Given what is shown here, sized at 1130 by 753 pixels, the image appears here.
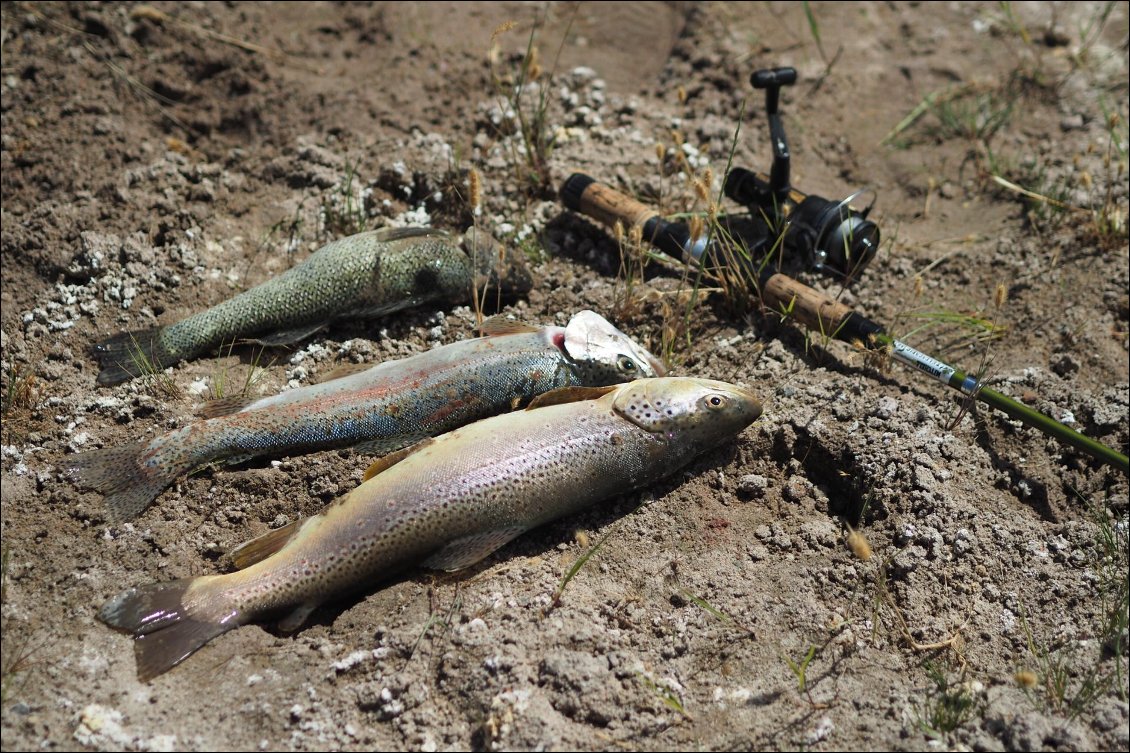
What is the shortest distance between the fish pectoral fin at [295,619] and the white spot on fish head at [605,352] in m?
1.77

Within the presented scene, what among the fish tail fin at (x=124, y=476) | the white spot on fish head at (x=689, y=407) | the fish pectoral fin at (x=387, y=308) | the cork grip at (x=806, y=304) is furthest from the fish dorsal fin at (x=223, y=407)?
the cork grip at (x=806, y=304)

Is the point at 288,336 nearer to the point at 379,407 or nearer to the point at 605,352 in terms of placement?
the point at 379,407

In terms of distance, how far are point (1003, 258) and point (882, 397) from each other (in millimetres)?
1737

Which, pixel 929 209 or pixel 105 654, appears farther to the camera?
pixel 929 209

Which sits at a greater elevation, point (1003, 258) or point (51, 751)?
point (1003, 258)

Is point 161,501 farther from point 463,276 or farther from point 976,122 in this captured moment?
point 976,122

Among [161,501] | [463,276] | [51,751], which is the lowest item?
[51,751]

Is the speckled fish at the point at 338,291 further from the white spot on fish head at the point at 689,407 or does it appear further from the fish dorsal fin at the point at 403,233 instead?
the white spot on fish head at the point at 689,407

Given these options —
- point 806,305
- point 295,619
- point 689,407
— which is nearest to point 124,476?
point 295,619

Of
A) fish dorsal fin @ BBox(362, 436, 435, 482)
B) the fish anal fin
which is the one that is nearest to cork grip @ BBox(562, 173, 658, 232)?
fish dorsal fin @ BBox(362, 436, 435, 482)

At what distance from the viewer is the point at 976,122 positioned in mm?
6730

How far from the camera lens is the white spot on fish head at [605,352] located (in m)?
4.62

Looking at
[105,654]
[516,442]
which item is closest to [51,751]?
[105,654]

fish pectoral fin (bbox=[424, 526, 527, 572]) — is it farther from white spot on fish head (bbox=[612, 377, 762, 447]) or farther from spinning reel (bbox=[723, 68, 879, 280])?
spinning reel (bbox=[723, 68, 879, 280])
